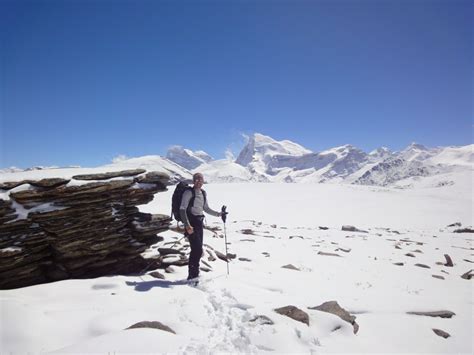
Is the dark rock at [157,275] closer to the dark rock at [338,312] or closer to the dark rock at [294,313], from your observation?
the dark rock at [294,313]

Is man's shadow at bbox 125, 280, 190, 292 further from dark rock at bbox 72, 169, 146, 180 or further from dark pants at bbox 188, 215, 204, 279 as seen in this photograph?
dark rock at bbox 72, 169, 146, 180

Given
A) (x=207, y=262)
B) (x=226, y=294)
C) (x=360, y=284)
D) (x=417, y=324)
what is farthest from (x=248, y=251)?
(x=417, y=324)

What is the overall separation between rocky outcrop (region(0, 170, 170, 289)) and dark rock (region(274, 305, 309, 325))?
6.42m

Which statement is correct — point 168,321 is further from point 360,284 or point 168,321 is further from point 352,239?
point 352,239

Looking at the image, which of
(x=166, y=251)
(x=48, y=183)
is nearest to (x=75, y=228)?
(x=48, y=183)

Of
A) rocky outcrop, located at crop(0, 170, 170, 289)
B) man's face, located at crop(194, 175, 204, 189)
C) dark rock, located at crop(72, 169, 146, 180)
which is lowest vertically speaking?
rocky outcrop, located at crop(0, 170, 170, 289)

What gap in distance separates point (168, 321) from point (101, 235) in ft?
17.2

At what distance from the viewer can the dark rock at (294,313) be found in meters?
7.45

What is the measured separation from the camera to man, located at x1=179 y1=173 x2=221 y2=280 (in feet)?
34.4

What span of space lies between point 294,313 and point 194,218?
16.0 feet

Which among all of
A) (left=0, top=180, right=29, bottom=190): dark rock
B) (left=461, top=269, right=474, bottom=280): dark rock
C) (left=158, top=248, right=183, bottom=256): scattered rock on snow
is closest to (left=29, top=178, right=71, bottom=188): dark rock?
(left=0, top=180, right=29, bottom=190): dark rock

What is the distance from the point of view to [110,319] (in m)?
7.00

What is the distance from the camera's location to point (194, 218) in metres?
10.9

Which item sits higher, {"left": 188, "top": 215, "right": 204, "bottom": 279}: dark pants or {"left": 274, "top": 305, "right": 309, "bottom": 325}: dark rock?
{"left": 188, "top": 215, "right": 204, "bottom": 279}: dark pants
